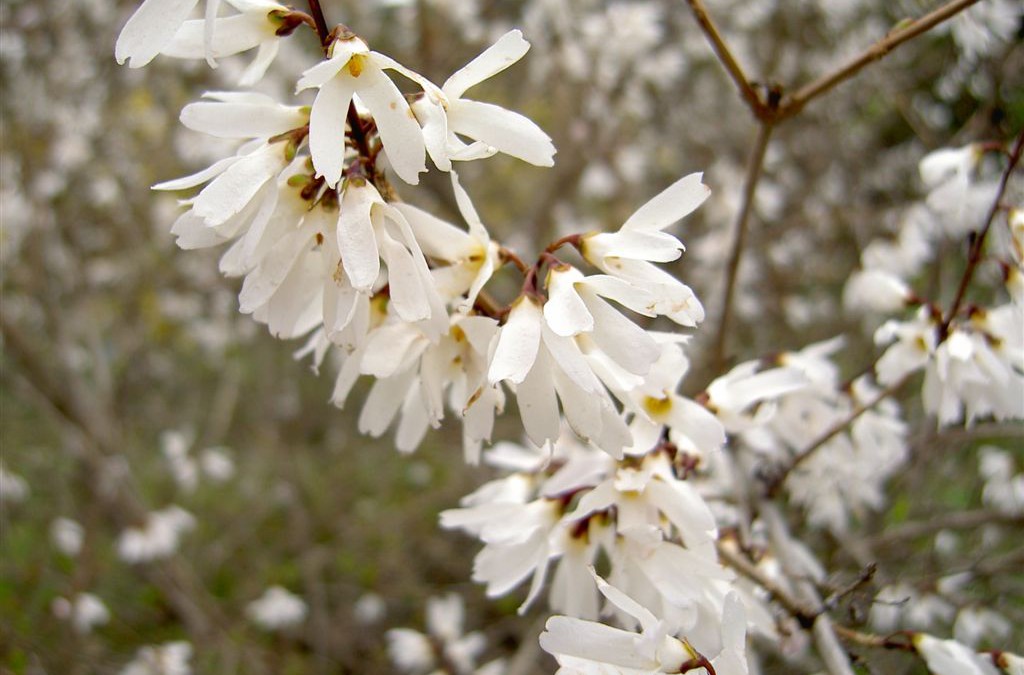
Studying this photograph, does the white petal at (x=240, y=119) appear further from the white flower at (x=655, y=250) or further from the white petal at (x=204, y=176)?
A: the white flower at (x=655, y=250)

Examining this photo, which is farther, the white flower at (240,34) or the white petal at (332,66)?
the white flower at (240,34)

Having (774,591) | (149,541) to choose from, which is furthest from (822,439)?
(149,541)

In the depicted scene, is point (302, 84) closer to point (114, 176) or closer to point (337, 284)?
point (337, 284)

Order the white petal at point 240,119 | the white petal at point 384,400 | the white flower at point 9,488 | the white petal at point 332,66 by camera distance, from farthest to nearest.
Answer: the white flower at point 9,488 < the white petal at point 384,400 < the white petal at point 240,119 < the white petal at point 332,66

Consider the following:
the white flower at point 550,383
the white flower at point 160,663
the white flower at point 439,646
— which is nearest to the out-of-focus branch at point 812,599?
the white flower at point 550,383

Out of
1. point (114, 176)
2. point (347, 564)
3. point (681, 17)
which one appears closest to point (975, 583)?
point (347, 564)

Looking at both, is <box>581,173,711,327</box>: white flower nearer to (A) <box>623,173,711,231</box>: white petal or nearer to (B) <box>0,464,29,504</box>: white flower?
(A) <box>623,173,711,231</box>: white petal

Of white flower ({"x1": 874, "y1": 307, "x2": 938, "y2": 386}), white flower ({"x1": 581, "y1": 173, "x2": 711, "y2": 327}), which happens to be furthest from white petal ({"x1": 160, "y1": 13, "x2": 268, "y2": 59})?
white flower ({"x1": 874, "y1": 307, "x2": 938, "y2": 386})

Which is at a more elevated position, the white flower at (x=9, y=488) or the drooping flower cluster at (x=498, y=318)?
the drooping flower cluster at (x=498, y=318)
